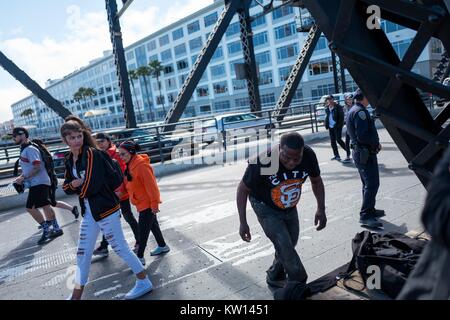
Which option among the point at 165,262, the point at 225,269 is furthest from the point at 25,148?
the point at 225,269

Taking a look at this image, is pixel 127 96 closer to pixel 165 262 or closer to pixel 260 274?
pixel 165 262

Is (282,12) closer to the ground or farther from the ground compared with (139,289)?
farther from the ground

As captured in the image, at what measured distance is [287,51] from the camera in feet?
173

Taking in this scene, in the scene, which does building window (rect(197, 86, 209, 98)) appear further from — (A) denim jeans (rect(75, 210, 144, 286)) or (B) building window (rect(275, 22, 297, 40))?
(A) denim jeans (rect(75, 210, 144, 286))

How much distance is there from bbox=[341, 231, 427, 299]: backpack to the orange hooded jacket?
2323mm

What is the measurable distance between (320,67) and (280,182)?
5013cm

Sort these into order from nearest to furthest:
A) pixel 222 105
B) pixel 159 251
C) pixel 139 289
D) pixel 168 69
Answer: pixel 139 289
pixel 159 251
pixel 222 105
pixel 168 69

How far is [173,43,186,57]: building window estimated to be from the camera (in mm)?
68188

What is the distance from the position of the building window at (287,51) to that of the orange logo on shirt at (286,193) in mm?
51916

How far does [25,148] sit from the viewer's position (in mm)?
5844

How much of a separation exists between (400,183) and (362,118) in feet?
8.52

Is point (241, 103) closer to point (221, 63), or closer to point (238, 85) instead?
point (238, 85)

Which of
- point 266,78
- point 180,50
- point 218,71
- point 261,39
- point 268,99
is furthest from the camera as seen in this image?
point 180,50

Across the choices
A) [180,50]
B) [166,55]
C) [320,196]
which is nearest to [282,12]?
[180,50]
